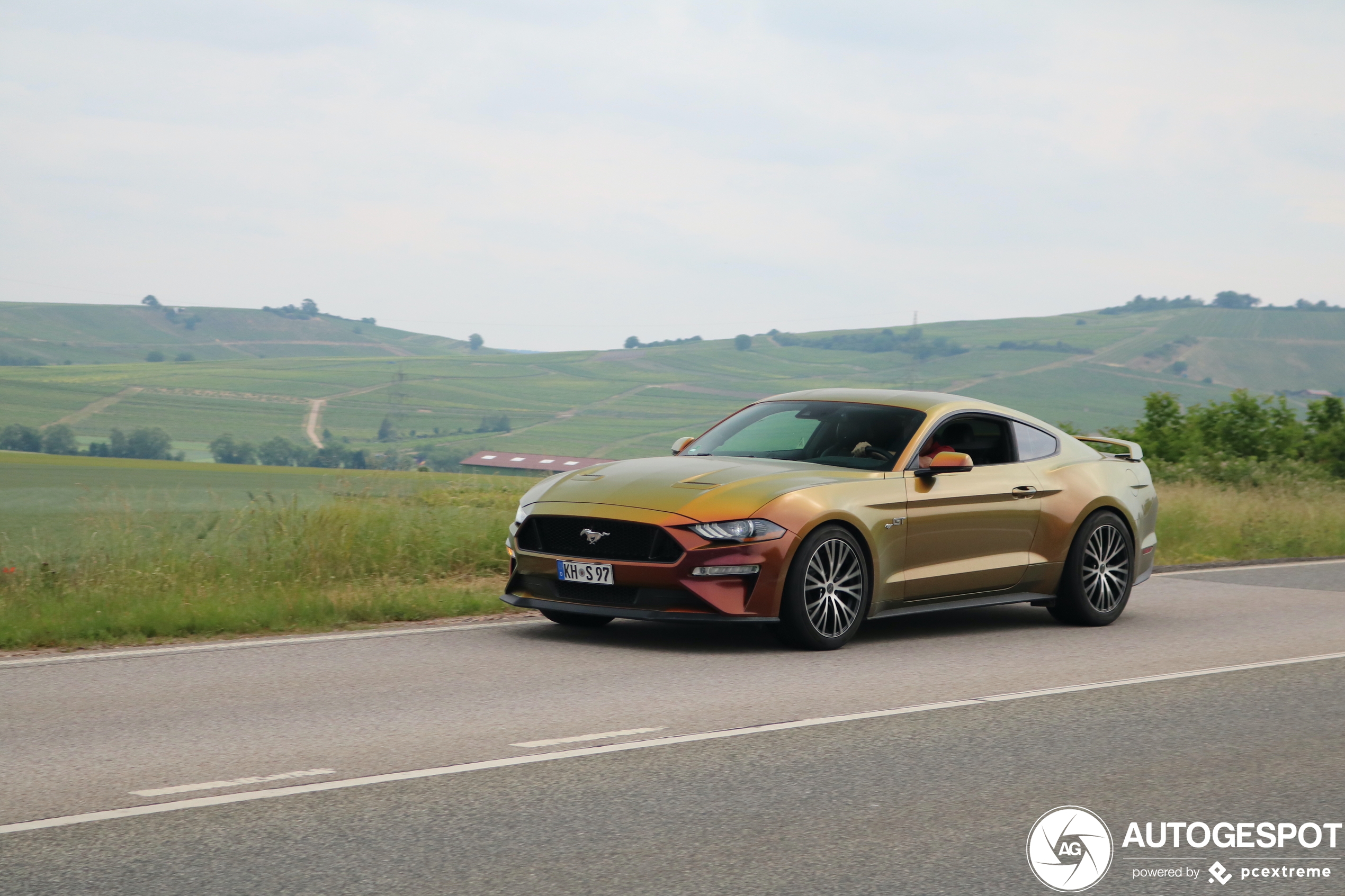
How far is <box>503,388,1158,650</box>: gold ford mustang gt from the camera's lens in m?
8.75

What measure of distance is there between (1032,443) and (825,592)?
8.67 ft

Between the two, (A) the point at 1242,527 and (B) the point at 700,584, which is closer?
(B) the point at 700,584

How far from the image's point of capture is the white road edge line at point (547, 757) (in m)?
5.13

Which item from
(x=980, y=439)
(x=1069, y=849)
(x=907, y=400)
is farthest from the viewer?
(x=980, y=439)

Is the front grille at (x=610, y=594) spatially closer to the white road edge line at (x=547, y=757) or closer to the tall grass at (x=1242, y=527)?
the white road edge line at (x=547, y=757)

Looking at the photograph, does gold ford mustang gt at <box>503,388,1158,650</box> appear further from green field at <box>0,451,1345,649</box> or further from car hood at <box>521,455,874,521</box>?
green field at <box>0,451,1345,649</box>

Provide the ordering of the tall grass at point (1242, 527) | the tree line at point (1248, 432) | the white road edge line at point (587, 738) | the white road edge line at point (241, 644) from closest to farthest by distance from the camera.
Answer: the white road edge line at point (587, 738) < the white road edge line at point (241, 644) < the tall grass at point (1242, 527) < the tree line at point (1248, 432)

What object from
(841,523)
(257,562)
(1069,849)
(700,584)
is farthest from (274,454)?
(1069,849)

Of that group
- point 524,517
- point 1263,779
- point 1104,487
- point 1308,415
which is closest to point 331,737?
point 524,517

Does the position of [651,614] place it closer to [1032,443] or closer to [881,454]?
[881,454]

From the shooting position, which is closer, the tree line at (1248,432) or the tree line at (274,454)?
the tree line at (1248,432)

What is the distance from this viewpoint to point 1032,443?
10836 mm

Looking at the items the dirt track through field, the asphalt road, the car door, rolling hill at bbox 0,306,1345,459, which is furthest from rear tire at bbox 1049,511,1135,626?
the dirt track through field

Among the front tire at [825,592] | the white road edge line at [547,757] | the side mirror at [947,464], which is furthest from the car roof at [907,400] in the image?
the white road edge line at [547,757]
